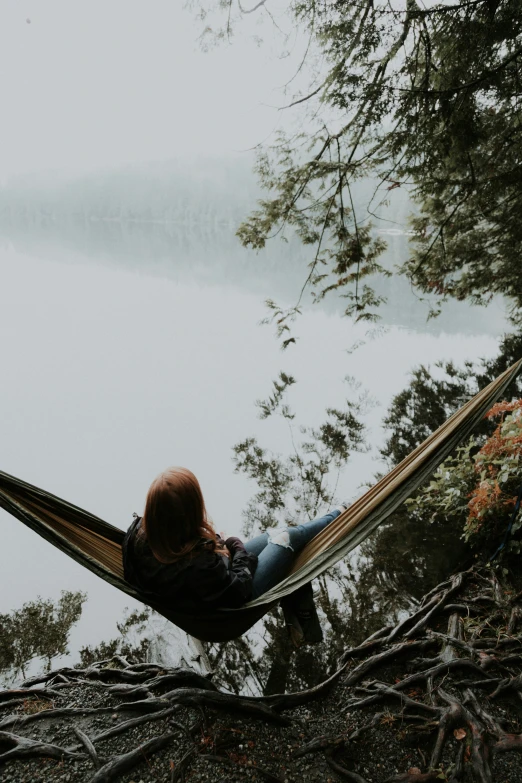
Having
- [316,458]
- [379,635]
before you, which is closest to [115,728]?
[379,635]

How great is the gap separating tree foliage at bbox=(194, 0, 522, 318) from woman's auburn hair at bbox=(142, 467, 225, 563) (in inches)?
105

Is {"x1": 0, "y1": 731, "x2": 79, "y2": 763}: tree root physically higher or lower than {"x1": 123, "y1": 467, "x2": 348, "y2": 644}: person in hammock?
lower

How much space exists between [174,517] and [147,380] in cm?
507

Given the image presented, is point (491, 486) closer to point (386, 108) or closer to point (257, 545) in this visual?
point (257, 545)

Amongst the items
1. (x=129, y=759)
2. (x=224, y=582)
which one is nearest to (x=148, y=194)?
(x=224, y=582)

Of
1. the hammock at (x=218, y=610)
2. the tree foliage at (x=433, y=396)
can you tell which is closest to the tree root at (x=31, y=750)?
the hammock at (x=218, y=610)

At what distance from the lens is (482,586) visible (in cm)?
212

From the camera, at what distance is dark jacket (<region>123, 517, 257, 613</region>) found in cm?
131

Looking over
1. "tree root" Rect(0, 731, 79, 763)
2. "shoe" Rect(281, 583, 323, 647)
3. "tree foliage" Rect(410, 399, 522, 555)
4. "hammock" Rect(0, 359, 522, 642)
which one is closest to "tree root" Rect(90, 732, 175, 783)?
"tree root" Rect(0, 731, 79, 763)

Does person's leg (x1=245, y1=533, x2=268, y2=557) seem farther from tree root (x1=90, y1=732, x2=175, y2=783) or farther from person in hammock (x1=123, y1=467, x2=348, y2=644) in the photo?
tree root (x1=90, y1=732, x2=175, y2=783)

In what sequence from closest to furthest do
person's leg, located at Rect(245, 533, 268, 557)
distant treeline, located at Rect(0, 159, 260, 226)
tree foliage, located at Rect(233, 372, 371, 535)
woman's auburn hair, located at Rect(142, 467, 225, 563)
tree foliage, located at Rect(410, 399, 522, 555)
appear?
woman's auburn hair, located at Rect(142, 467, 225, 563) → person's leg, located at Rect(245, 533, 268, 557) → tree foliage, located at Rect(410, 399, 522, 555) → tree foliage, located at Rect(233, 372, 371, 535) → distant treeline, located at Rect(0, 159, 260, 226)

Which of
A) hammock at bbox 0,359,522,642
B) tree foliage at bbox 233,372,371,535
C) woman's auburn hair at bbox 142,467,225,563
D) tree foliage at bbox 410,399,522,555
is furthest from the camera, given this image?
tree foliage at bbox 233,372,371,535

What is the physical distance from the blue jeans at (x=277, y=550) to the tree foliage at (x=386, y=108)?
2.43 m

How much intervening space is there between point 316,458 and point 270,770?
112 inches
